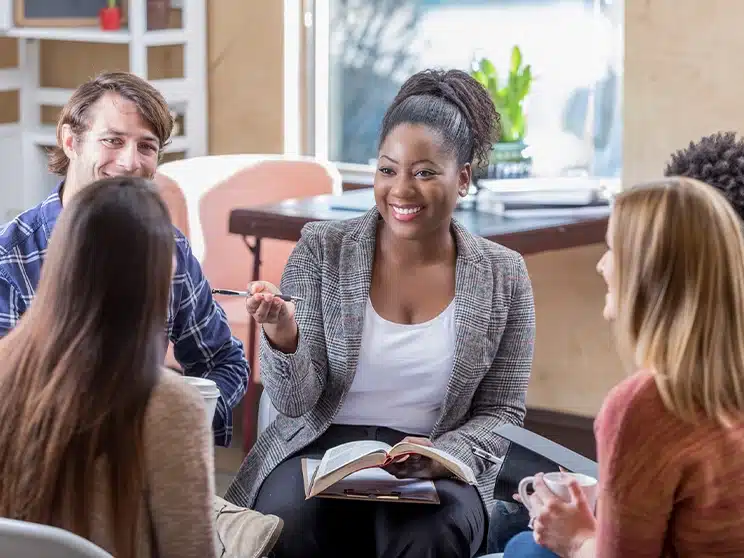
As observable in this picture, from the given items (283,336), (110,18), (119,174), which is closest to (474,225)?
(283,336)

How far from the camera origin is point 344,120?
441 centimetres

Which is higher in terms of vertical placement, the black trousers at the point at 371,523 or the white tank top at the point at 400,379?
the white tank top at the point at 400,379

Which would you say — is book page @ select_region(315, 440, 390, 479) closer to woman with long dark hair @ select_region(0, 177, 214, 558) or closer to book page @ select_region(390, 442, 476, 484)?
book page @ select_region(390, 442, 476, 484)

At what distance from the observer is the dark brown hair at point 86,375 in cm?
134

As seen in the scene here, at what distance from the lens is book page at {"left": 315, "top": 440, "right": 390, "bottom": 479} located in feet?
5.98

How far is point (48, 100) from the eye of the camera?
445 cm

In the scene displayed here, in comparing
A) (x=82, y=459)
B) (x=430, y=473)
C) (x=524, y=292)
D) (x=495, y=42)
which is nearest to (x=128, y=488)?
(x=82, y=459)

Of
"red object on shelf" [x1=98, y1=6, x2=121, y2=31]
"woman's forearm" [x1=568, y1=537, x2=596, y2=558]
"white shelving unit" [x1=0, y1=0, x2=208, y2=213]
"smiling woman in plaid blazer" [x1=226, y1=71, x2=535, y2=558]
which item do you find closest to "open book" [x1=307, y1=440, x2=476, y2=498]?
"smiling woman in plaid blazer" [x1=226, y1=71, x2=535, y2=558]

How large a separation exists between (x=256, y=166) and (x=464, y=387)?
1778mm

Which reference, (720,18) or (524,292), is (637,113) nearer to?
(720,18)

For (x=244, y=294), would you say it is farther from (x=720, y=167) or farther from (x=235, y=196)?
(x=235, y=196)

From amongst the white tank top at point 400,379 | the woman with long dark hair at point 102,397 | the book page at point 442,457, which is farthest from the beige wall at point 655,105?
the woman with long dark hair at point 102,397

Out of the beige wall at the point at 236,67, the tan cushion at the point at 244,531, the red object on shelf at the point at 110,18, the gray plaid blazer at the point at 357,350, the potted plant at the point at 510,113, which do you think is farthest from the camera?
the beige wall at the point at 236,67

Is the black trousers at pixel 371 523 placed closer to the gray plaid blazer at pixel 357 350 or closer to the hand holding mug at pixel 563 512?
the gray plaid blazer at pixel 357 350
